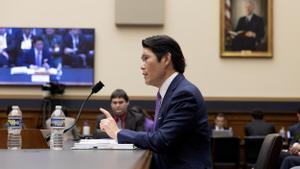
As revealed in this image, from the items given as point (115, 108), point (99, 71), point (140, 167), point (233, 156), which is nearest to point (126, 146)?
point (140, 167)

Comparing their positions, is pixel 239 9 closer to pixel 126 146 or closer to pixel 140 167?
pixel 126 146

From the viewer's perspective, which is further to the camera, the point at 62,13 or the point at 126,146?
the point at 62,13

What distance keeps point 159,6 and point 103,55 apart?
145 centimetres

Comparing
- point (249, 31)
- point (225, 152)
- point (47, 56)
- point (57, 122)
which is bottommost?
point (225, 152)

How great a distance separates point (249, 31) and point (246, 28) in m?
0.08

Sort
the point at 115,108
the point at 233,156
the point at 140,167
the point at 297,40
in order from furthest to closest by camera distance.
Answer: the point at 297,40, the point at 233,156, the point at 115,108, the point at 140,167

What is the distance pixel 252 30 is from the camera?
34.9ft

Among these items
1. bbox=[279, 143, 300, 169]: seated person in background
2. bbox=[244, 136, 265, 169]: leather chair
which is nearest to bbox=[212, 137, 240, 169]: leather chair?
bbox=[244, 136, 265, 169]: leather chair

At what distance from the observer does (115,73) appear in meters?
10.7

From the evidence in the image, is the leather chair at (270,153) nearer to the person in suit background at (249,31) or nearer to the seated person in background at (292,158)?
the seated person in background at (292,158)

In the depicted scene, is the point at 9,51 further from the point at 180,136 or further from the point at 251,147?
the point at 180,136

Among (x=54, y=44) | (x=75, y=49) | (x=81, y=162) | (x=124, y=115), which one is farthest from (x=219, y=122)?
(x=81, y=162)

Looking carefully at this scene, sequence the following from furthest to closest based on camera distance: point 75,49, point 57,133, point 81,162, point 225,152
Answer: point 75,49 → point 225,152 → point 57,133 → point 81,162

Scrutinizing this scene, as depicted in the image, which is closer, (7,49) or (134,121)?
(134,121)
